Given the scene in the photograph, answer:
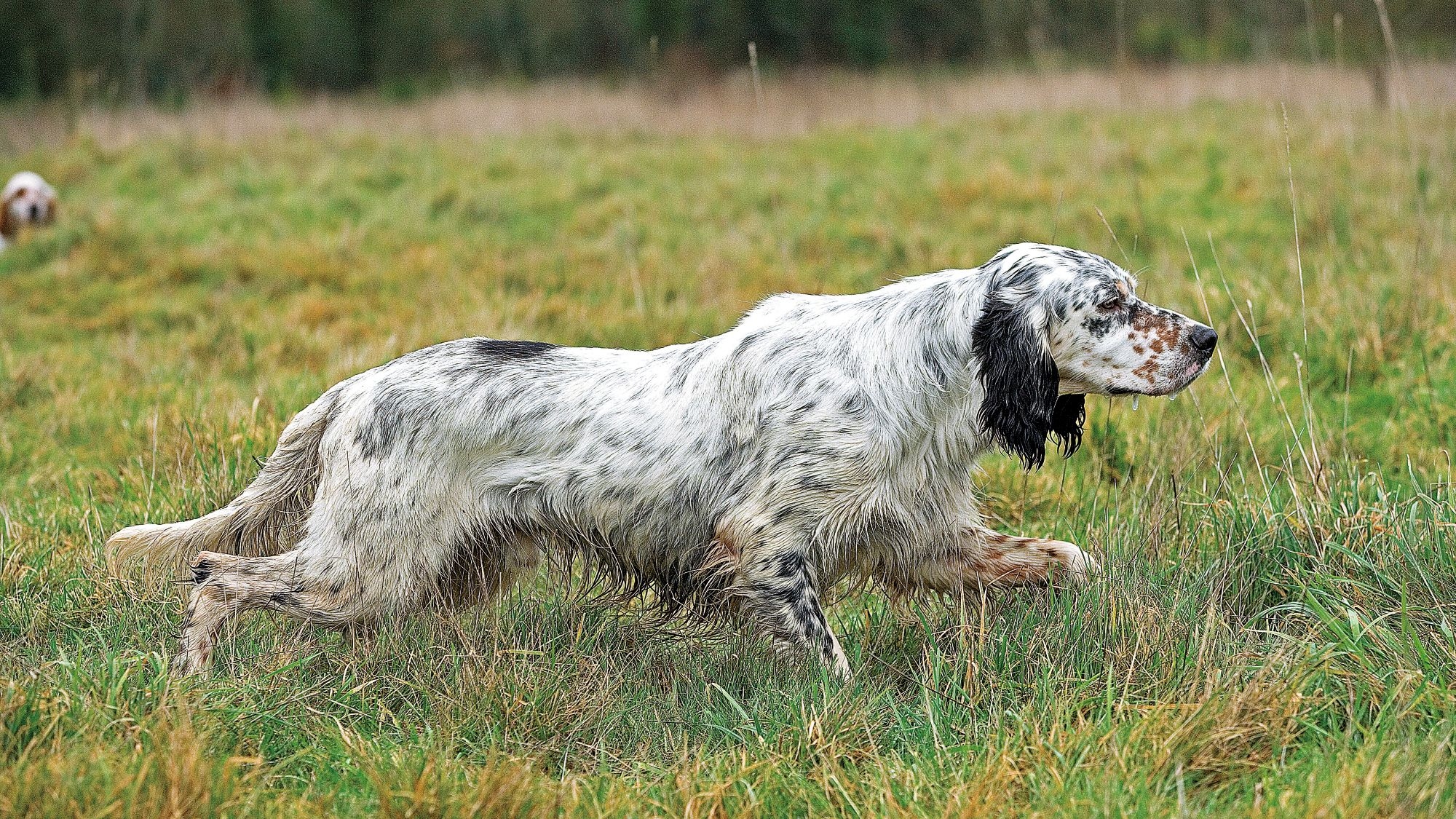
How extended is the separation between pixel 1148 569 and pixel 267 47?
24819 millimetres

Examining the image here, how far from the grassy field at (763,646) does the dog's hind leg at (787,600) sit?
0.09 m

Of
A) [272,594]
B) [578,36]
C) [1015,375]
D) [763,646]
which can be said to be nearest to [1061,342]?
[1015,375]

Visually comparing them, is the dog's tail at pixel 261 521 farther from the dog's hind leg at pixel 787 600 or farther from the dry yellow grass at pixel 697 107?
the dry yellow grass at pixel 697 107

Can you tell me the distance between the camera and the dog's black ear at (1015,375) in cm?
338

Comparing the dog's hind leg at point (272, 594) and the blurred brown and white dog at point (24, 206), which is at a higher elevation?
the blurred brown and white dog at point (24, 206)

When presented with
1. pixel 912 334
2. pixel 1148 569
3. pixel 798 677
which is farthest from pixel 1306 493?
pixel 798 677

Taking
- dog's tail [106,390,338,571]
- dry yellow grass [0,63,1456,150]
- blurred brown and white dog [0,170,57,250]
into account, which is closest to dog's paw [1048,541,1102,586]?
dog's tail [106,390,338,571]

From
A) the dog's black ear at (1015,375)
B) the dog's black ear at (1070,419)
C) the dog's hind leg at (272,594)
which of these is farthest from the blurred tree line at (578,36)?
the dog's hind leg at (272,594)

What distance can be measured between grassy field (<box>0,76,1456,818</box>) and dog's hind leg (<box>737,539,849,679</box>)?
9cm

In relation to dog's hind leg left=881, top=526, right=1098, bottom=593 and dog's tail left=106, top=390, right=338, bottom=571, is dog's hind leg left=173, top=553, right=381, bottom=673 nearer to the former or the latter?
dog's tail left=106, top=390, right=338, bottom=571

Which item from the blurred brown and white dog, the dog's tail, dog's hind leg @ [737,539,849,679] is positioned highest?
the blurred brown and white dog

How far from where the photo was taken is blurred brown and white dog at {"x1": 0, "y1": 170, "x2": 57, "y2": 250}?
1009cm

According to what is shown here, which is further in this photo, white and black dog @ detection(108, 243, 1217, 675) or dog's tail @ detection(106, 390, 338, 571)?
dog's tail @ detection(106, 390, 338, 571)

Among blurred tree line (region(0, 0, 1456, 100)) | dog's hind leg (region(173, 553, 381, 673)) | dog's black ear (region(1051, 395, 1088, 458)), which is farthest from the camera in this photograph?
blurred tree line (region(0, 0, 1456, 100))
